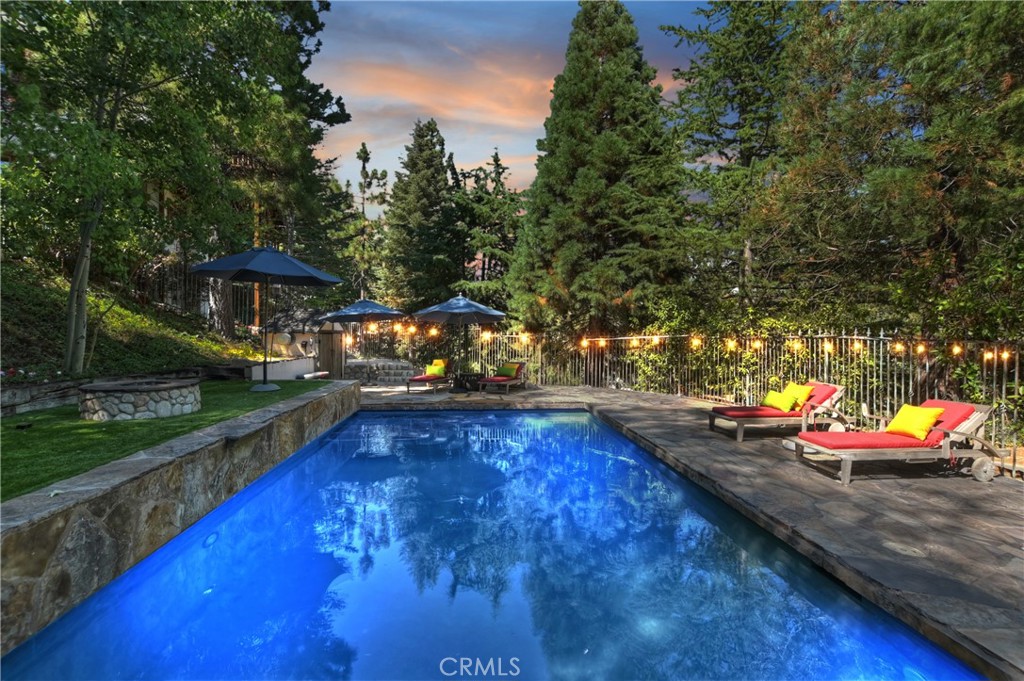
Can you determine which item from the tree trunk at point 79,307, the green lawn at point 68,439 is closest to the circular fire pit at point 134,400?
the green lawn at point 68,439

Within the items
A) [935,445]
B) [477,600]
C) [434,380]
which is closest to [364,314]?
[434,380]

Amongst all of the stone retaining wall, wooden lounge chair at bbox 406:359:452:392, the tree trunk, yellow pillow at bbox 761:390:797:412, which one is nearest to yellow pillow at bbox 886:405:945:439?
yellow pillow at bbox 761:390:797:412

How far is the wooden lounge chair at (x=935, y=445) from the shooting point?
17.4 feet

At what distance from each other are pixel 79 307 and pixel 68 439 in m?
5.15

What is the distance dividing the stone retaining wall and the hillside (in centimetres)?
468

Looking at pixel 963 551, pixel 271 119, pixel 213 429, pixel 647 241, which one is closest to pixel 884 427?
pixel 963 551

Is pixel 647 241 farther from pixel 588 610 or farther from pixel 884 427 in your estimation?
pixel 588 610

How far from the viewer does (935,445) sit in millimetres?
5496

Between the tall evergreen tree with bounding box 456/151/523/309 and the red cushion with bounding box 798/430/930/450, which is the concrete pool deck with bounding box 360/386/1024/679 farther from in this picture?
the tall evergreen tree with bounding box 456/151/523/309

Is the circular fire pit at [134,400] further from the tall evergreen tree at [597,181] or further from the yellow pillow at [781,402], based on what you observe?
the tall evergreen tree at [597,181]

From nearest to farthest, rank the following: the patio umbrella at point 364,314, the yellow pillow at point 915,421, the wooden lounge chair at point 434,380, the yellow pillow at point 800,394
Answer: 1. the yellow pillow at point 915,421
2. the yellow pillow at point 800,394
3. the wooden lounge chair at point 434,380
4. the patio umbrella at point 364,314

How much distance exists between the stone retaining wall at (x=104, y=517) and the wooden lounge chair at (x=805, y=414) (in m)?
6.93

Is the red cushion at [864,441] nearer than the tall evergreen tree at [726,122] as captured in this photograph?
Yes

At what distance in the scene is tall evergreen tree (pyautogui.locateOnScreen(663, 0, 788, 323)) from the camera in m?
13.9
